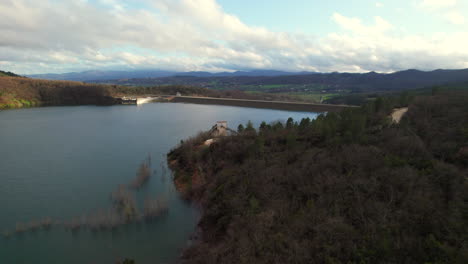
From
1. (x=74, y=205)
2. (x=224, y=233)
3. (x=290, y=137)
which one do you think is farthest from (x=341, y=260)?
(x=74, y=205)

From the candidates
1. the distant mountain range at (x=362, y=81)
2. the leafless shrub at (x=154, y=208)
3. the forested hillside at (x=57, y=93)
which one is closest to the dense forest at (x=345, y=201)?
the leafless shrub at (x=154, y=208)

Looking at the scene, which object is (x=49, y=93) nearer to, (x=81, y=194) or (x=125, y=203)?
(x=81, y=194)

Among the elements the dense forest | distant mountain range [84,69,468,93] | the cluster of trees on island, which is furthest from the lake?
distant mountain range [84,69,468,93]

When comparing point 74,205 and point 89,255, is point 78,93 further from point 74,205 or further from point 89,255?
point 89,255

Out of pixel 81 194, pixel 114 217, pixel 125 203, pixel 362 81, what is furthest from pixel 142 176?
pixel 362 81

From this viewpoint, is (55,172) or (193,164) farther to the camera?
(193,164)

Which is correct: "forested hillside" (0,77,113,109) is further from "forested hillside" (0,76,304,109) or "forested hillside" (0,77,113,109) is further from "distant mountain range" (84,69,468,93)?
→ "distant mountain range" (84,69,468,93)
